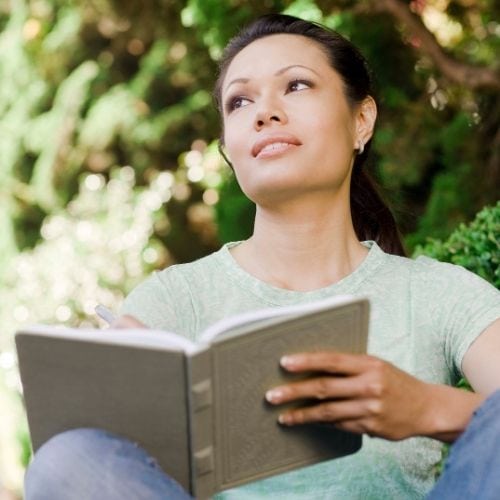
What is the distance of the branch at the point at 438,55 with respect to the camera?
14.3ft

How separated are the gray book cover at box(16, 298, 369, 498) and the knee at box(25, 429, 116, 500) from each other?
6 cm

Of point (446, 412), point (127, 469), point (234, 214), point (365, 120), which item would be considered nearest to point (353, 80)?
point (365, 120)

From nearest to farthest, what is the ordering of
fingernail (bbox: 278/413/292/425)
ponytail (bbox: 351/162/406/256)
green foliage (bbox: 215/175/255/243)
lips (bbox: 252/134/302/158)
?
fingernail (bbox: 278/413/292/425)
lips (bbox: 252/134/302/158)
ponytail (bbox: 351/162/406/256)
green foliage (bbox: 215/175/255/243)

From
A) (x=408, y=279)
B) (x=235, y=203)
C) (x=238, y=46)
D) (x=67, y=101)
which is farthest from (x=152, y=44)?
(x=408, y=279)

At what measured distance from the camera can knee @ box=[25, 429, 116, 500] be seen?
1.51 m

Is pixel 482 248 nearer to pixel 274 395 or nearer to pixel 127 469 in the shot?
pixel 274 395

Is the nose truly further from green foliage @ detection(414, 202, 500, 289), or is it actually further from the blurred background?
the blurred background

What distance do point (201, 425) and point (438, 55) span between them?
327 centimetres

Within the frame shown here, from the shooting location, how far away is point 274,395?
1544 millimetres

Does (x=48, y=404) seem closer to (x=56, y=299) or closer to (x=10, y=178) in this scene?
(x=56, y=299)

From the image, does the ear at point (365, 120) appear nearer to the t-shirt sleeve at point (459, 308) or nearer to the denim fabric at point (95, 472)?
the t-shirt sleeve at point (459, 308)

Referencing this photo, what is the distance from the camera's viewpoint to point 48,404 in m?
1.62

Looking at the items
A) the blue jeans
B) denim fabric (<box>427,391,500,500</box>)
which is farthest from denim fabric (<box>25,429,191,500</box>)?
denim fabric (<box>427,391,500,500</box>)

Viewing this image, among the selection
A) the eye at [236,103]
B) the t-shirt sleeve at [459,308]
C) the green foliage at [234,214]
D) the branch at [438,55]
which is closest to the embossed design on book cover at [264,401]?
the t-shirt sleeve at [459,308]
